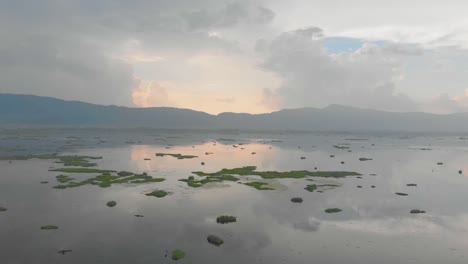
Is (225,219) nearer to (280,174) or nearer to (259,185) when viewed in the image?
(259,185)

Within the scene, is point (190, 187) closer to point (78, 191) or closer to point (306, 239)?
point (78, 191)

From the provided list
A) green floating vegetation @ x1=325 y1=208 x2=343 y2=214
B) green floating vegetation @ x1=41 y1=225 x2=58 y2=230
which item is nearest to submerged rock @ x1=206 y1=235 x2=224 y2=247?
green floating vegetation @ x1=41 y1=225 x2=58 y2=230

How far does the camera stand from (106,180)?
212ft

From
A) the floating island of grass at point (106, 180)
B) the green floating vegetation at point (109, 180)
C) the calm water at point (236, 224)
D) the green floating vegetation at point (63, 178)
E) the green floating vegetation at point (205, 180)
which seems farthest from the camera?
the green floating vegetation at point (63, 178)

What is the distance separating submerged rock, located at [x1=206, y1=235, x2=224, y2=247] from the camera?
3401 cm

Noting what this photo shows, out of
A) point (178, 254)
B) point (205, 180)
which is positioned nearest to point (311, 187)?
point (205, 180)

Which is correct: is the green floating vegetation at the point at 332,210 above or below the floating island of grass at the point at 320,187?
below

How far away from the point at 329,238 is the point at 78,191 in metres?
38.6

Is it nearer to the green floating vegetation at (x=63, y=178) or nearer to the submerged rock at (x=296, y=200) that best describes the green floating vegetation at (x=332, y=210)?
the submerged rock at (x=296, y=200)

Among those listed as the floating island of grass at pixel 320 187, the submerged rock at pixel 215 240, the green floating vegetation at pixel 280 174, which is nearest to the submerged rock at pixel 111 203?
the submerged rock at pixel 215 240

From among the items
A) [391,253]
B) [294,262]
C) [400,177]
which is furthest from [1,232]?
[400,177]

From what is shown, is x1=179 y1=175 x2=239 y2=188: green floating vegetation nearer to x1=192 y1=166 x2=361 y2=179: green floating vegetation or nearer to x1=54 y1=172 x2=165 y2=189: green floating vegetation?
x1=192 y1=166 x2=361 y2=179: green floating vegetation

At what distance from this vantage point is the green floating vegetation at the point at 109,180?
60203 millimetres

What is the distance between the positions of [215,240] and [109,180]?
37.0 metres
